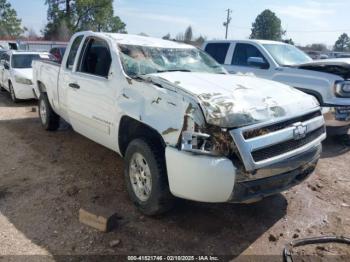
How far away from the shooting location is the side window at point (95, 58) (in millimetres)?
4711

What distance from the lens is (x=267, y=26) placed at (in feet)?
238

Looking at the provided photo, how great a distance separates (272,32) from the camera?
71812 mm

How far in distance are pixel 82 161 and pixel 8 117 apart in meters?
4.04

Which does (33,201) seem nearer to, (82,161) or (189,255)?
(82,161)

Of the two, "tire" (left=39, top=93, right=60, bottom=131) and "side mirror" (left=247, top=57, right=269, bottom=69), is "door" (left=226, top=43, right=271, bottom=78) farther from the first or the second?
"tire" (left=39, top=93, right=60, bottom=131)

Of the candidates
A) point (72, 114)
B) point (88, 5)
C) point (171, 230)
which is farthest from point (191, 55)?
point (88, 5)

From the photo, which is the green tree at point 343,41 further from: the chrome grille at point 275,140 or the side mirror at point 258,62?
the chrome grille at point 275,140

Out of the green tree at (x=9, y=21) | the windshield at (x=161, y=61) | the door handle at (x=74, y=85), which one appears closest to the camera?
the windshield at (x=161, y=61)

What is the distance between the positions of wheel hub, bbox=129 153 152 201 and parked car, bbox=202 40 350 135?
12.8 ft

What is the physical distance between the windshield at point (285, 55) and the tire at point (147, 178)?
501cm

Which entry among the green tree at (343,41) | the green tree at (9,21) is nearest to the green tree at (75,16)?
the green tree at (9,21)

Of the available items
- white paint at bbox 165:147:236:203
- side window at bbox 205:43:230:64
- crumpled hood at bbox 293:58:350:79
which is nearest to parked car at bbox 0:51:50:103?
side window at bbox 205:43:230:64

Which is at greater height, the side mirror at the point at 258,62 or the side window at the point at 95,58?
the side window at the point at 95,58

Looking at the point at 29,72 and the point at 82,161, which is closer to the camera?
the point at 82,161
